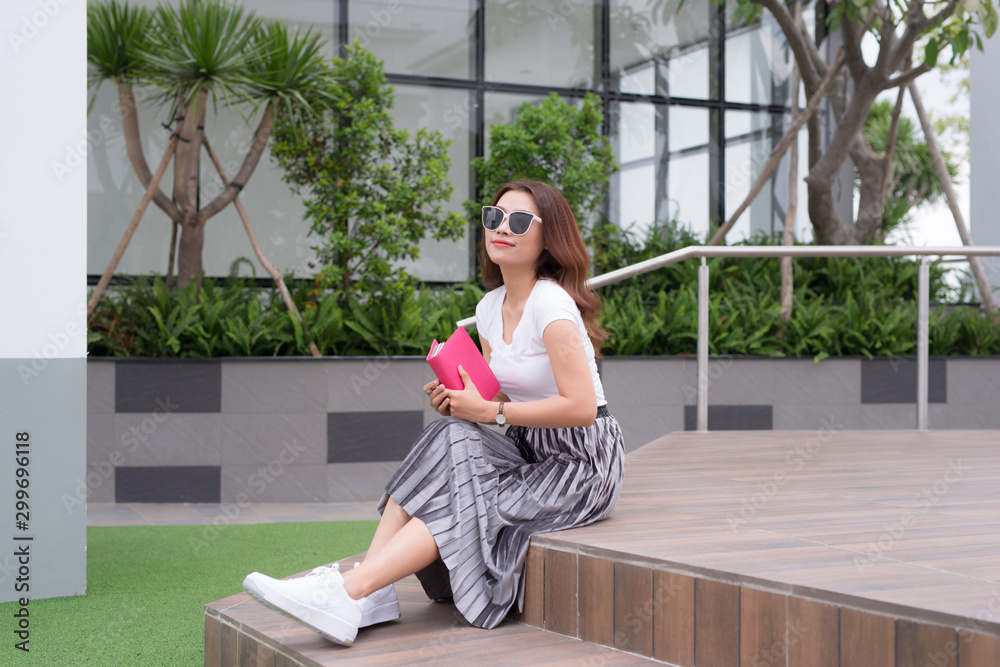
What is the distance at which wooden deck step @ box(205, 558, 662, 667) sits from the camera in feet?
6.31

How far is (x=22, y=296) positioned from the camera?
10.2 ft

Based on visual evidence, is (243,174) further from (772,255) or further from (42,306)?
(772,255)

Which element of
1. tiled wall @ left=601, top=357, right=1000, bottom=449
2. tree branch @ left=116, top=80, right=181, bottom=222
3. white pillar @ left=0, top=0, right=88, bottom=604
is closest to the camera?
white pillar @ left=0, top=0, right=88, bottom=604

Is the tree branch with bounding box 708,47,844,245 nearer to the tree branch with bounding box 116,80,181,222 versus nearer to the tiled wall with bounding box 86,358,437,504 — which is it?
the tiled wall with bounding box 86,358,437,504

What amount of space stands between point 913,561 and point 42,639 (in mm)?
2446

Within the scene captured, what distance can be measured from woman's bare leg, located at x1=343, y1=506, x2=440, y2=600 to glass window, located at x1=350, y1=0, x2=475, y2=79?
6.25 meters

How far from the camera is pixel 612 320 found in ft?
20.6

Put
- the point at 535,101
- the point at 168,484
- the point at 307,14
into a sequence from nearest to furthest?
1. the point at 168,484
2. the point at 307,14
3. the point at 535,101

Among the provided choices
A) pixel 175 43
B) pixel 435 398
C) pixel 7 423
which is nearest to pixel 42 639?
pixel 7 423

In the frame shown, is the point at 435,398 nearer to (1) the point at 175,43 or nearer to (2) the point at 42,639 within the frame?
(2) the point at 42,639

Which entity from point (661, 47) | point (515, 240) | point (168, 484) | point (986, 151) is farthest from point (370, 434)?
point (986, 151)

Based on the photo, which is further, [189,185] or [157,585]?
[189,185]

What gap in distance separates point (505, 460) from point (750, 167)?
7.41 meters

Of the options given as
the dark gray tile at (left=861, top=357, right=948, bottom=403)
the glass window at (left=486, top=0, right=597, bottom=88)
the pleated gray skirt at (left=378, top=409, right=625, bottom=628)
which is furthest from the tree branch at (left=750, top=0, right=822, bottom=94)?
the pleated gray skirt at (left=378, top=409, right=625, bottom=628)
